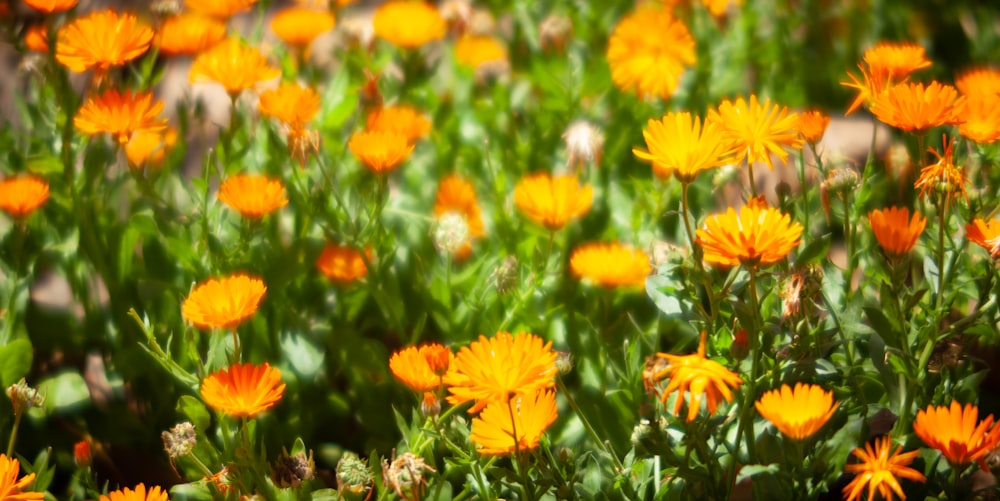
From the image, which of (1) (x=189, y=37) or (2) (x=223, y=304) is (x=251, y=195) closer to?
(2) (x=223, y=304)

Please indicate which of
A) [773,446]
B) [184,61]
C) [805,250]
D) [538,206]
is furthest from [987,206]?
[184,61]

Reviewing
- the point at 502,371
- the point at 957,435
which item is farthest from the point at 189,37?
the point at 957,435

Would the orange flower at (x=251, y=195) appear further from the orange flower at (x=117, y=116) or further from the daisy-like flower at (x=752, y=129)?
the daisy-like flower at (x=752, y=129)

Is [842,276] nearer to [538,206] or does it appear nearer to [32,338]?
[538,206]

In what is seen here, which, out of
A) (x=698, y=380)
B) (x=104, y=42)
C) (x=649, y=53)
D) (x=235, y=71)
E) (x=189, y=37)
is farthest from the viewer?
(x=649, y=53)

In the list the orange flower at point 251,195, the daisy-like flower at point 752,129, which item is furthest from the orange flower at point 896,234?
the orange flower at point 251,195

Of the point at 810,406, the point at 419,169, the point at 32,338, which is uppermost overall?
the point at 810,406

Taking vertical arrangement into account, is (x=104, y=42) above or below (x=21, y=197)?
above
